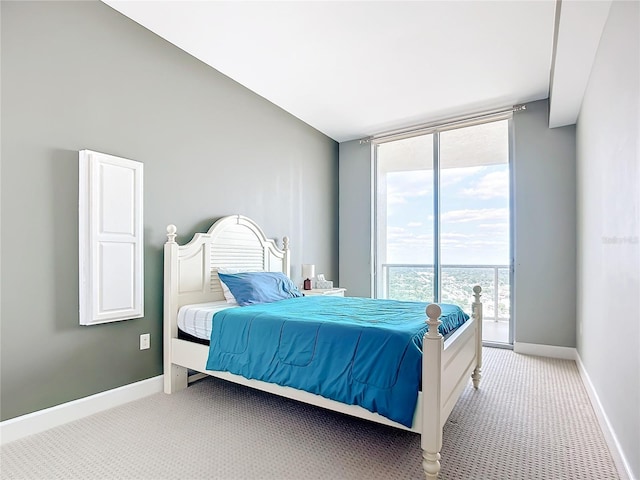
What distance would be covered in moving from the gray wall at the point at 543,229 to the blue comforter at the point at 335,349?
184cm

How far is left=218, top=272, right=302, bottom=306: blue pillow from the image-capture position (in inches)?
119

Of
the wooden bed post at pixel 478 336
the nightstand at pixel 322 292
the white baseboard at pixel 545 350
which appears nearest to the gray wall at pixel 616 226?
the wooden bed post at pixel 478 336

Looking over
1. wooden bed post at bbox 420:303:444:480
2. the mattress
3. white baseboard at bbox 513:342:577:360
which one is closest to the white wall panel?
the mattress

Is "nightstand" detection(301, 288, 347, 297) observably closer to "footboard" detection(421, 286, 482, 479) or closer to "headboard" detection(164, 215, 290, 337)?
"headboard" detection(164, 215, 290, 337)

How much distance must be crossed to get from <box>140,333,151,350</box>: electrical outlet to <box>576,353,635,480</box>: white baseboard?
300 centimetres

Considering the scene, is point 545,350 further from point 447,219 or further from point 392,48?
point 392,48

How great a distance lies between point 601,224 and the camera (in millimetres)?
2504

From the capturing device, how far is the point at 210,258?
3.27 meters

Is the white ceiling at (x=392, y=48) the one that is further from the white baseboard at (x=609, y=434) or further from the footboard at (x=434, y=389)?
A: the white baseboard at (x=609, y=434)

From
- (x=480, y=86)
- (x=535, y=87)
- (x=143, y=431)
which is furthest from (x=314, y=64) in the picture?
(x=143, y=431)

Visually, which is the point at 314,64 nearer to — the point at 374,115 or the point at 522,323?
the point at 374,115

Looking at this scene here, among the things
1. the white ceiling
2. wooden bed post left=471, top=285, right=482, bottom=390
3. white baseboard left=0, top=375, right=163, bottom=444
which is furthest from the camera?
wooden bed post left=471, top=285, right=482, bottom=390

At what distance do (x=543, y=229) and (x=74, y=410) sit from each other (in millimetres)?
4569

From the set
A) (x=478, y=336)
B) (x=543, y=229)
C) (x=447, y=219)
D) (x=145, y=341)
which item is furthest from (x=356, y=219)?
(x=145, y=341)
